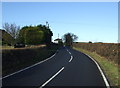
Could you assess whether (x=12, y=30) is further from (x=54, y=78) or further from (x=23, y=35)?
(x=54, y=78)

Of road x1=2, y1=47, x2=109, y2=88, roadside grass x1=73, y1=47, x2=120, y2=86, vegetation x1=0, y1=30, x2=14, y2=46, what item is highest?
vegetation x1=0, y1=30, x2=14, y2=46

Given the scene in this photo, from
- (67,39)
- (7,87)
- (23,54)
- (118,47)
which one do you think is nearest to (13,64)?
(23,54)

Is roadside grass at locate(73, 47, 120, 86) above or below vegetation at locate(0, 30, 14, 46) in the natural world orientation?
below

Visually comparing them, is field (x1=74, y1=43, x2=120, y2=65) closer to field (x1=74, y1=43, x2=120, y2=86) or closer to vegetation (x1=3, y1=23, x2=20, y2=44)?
field (x1=74, y1=43, x2=120, y2=86)

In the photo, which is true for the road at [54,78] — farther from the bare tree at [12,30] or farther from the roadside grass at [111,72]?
the bare tree at [12,30]

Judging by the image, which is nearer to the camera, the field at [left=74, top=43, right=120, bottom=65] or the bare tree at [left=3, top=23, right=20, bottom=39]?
the field at [left=74, top=43, right=120, bottom=65]

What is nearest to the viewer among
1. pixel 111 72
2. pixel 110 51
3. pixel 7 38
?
pixel 111 72

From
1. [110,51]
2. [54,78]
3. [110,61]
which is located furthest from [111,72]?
[110,51]

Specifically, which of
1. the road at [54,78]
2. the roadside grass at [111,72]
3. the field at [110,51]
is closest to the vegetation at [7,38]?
the field at [110,51]

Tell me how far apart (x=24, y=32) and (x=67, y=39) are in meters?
84.4

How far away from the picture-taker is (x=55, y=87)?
11461 mm

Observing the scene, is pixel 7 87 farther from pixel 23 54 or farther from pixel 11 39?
pixel 11 39

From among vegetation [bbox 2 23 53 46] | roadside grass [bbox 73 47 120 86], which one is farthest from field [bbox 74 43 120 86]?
vegetation [bbox 2 23 53 46]

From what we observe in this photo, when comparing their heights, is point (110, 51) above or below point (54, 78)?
above
